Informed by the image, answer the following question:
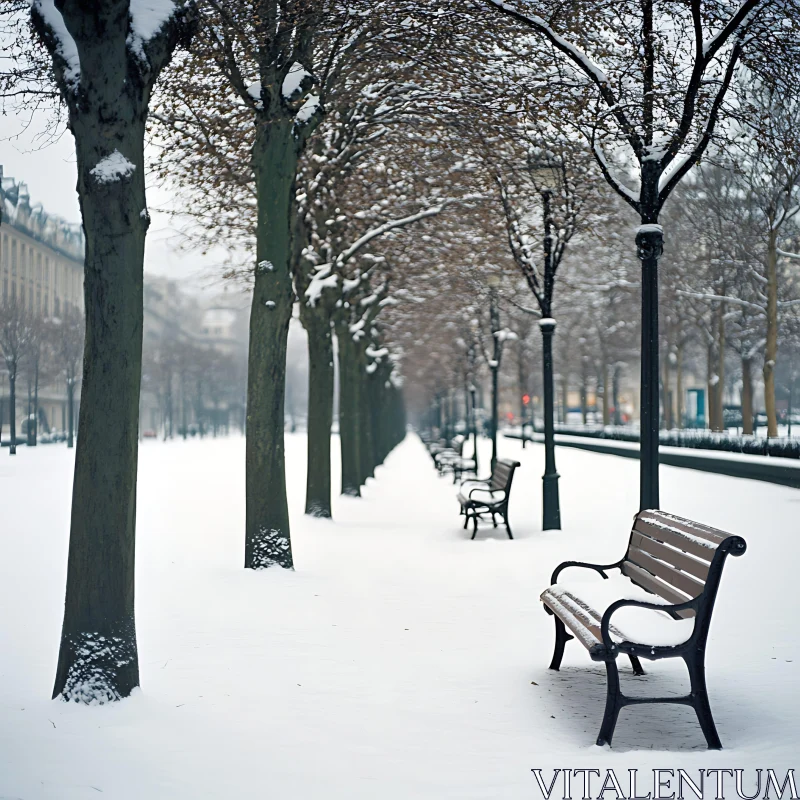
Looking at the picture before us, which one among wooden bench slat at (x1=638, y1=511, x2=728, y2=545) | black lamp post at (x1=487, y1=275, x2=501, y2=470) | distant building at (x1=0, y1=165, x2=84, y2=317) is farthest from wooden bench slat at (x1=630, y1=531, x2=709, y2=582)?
distant building at (x1=0, y1=165, x2=84, y2=317)

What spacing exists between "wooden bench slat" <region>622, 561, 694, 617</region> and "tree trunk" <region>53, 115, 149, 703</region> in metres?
3.24

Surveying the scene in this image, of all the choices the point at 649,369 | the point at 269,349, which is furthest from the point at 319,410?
the point at 649,369

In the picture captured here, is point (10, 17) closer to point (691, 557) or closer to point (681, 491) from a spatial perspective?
point (691, 557)

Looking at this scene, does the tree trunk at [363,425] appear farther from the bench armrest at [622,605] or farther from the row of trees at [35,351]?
the bench armrest at [622,605]

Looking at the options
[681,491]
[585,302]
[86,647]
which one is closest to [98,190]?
[86,647]

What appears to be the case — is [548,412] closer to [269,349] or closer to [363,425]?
[269,349]

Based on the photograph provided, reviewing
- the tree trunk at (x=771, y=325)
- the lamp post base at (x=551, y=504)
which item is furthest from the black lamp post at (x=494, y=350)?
the lamp post base at (x=551, y=504)

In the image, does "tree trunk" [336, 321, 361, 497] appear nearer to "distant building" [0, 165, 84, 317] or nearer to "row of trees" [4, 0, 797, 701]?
"row of trees" [4, 0, 797, 701]

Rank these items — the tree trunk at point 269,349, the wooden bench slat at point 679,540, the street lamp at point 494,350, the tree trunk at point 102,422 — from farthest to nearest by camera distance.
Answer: the street lamp at point 494,350, the tree trunk at point 269,349, the tree trunk at point 102,422, the wooden bench slat at point 679,540

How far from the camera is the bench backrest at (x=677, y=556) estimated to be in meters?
5.57

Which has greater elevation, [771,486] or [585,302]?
[585,302]

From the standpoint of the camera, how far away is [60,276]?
6781 centimetres

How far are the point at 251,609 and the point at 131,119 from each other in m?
4.74

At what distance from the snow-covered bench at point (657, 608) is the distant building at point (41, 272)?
40942mm
